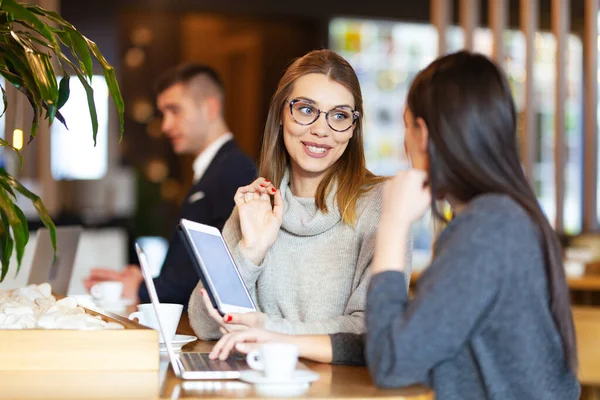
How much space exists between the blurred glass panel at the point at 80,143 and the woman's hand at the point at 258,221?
16.7ft

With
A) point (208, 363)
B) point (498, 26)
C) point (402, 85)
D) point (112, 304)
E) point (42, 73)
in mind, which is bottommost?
point (112, 304)

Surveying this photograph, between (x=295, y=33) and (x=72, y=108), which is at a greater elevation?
(x=295, y=33)

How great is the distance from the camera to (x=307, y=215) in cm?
204

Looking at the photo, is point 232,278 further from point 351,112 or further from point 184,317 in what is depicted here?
point 184,317

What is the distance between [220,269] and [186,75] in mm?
2220

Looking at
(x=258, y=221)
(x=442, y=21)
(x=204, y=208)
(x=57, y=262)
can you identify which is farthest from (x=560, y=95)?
(x=258, y=221)

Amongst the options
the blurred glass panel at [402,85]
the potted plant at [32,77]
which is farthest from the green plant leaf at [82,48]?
the blurred glass panel at [402,85]

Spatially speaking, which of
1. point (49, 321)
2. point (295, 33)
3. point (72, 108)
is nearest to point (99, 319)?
point (49, 321)

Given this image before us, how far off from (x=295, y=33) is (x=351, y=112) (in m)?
5.77

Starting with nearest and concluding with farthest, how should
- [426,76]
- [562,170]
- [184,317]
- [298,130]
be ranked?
[426,76] < [298,130] < [184,317] < [562,170]

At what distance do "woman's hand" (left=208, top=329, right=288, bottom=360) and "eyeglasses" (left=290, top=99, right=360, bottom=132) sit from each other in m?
0.56

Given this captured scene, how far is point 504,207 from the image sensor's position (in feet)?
4.67

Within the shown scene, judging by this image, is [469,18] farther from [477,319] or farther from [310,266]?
[477,319]

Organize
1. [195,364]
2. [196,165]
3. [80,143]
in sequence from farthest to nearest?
[80,143]
[196,165]
[195,364]
